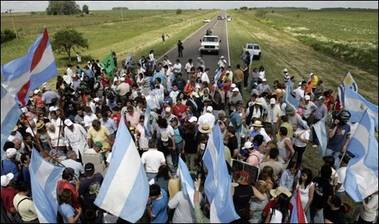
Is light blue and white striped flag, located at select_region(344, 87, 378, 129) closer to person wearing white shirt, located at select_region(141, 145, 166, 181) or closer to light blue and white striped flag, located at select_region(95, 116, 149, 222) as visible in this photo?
person wearing white shirt, located at select_region(141, 145, 166, 181)

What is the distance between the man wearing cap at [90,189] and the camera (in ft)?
20.8

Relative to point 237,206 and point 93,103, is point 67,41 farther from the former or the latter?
point 237,206

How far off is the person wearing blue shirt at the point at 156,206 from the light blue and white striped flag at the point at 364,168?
2995mm

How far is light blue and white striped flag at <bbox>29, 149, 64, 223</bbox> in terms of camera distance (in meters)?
5.68

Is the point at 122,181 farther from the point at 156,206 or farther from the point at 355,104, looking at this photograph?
the point at 355,104

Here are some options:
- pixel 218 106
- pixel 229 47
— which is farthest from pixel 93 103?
pixel 229 47

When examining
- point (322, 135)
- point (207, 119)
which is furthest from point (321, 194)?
point (207, 119)

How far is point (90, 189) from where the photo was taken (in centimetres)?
638

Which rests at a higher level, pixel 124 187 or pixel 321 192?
pixel 124 187

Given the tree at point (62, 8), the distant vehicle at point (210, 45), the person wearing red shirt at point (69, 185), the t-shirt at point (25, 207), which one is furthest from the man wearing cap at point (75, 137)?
the tree at point (62, 8)

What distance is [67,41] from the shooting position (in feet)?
115

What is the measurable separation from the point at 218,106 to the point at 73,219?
21.2 ft

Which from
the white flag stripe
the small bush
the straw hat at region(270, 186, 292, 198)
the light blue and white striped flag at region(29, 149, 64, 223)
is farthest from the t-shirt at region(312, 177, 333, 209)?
the small bush

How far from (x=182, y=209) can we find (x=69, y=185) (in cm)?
202
